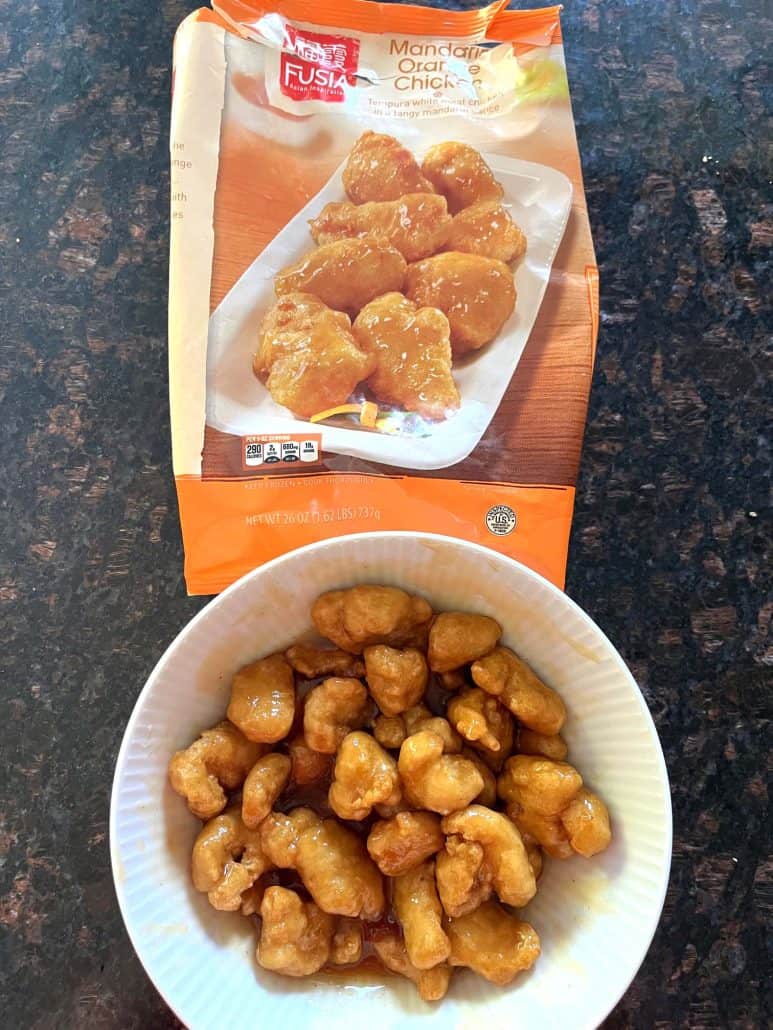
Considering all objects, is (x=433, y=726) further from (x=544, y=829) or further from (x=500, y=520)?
(x=500, y=520)

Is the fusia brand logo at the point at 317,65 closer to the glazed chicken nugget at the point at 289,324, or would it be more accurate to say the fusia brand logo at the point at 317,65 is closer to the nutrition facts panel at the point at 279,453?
the glazed chicken nugget at the point at 289,324

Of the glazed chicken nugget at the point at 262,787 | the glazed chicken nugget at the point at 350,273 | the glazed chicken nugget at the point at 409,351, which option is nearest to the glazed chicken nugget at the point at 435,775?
the glazed chicken nugget at the point at 262,787

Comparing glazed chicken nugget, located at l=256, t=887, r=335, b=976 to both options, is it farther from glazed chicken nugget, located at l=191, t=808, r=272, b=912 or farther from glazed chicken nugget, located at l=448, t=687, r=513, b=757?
glazed chicken nugget, located at l=448, t=687, r=513, b=757

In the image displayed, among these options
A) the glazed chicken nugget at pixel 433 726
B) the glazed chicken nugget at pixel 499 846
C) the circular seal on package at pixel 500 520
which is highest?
the circular seal on package at pixel 500 520

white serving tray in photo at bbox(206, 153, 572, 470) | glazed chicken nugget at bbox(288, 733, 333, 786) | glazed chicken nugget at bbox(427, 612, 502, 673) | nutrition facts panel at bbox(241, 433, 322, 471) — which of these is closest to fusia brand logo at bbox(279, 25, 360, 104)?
white serving tray in photo at bbox(206, 153, 572, 470)

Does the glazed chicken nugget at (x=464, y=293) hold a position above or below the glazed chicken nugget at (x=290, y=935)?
above

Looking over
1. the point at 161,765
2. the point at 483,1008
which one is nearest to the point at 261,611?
the point at 161,765

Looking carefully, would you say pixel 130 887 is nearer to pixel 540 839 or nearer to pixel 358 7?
pixel 540 839
